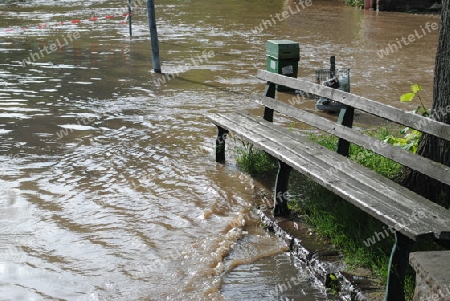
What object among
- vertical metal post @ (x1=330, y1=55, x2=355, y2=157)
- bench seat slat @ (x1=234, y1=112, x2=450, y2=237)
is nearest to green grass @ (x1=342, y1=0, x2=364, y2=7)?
bench seat slat @ (x1=234, y1=112, x2=450, y2=237)

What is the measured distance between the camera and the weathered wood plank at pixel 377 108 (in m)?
4.35

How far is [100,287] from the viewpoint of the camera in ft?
15.1

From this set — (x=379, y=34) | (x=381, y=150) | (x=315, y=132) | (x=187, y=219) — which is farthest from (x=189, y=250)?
(x=379, y=34)

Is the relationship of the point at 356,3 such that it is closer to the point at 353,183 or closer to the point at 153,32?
the point at 153,32

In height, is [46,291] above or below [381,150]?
below

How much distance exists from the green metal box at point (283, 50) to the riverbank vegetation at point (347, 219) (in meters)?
4.01

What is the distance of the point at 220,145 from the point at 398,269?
12.3 ft

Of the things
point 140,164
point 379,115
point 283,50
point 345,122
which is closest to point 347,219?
point 379,115

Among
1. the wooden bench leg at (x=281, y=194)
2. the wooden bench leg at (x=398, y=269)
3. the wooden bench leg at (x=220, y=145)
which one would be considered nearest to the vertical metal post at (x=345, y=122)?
the wooden bench leg at (x=281, y=194)

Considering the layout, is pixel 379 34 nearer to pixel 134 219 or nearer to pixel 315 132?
pixel 315 132

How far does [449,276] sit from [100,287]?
100 inches

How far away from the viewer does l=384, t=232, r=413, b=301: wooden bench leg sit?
151 inches

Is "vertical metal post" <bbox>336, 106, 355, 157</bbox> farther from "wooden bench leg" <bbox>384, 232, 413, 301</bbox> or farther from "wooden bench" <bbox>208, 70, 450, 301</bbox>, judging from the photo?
"wooden bench leg" <bbox>384, 232, 413, 301</bbox>

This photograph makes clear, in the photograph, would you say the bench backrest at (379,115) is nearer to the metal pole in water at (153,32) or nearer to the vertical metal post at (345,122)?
the vertical metal post at (345,122)
